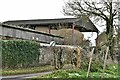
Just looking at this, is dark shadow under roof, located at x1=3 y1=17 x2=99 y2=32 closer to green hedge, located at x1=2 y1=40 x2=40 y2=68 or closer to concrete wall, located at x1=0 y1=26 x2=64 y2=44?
concrete wall, located at x1=0 y1=26 x2=64 y2=44

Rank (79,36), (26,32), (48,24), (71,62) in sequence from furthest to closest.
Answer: (48,24) → (79,36) → (26,32) → (71,62)

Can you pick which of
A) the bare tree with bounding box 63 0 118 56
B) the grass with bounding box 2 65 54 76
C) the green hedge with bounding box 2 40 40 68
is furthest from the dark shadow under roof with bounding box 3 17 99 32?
the grass with bounding box 2 65 54 76

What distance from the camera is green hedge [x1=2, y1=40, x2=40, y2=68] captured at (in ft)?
75.7

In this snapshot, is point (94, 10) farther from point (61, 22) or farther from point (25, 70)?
point (25, 70)

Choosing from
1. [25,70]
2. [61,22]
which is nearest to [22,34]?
[25,70]

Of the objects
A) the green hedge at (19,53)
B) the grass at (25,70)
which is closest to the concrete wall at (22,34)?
the green hedge at (19,53)

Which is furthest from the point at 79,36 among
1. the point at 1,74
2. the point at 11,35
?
the point at 1,74

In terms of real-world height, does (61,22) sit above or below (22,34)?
above

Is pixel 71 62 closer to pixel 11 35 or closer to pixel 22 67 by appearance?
pixel 22 67

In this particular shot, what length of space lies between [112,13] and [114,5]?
1109mm

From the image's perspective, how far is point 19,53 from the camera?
24.5 metres

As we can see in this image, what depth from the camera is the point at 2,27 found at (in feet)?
86.6

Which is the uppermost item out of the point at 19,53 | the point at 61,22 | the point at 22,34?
the point at 61,22

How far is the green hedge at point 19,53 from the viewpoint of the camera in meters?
23.1
